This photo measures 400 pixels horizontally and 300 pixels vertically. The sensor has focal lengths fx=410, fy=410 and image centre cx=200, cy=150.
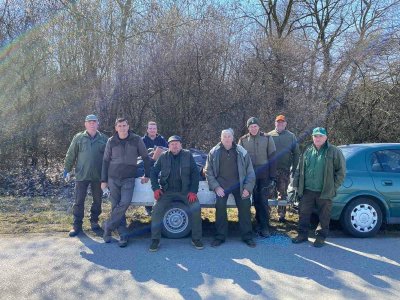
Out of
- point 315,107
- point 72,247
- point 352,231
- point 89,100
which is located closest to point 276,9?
point 315,107

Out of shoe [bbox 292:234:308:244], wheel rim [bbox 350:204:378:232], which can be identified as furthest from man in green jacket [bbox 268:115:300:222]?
wheel rim [bbox 350:204:378:232]

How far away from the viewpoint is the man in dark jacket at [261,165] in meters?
6.77

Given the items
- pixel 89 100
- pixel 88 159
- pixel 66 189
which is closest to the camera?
pixel 88 159

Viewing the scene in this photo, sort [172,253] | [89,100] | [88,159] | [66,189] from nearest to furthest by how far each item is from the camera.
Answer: [172,253] < [88,159] < [66,189] < [89,100]

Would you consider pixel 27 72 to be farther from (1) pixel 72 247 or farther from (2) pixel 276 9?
(2) pixel 276 9

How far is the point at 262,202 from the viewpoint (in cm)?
677

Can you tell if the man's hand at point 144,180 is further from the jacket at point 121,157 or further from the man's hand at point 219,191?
the man's hand at point 219,191

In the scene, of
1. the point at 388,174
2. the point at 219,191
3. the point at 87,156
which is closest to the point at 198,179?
the point at 219,191

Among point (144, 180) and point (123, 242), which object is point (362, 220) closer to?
point (144, 180)

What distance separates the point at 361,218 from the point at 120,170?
3900mm

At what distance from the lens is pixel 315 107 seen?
1359 cm

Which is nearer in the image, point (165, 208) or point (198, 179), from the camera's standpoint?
point (198, 179)

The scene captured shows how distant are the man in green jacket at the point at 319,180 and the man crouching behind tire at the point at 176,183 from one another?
1587mm

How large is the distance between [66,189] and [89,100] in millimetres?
3521
